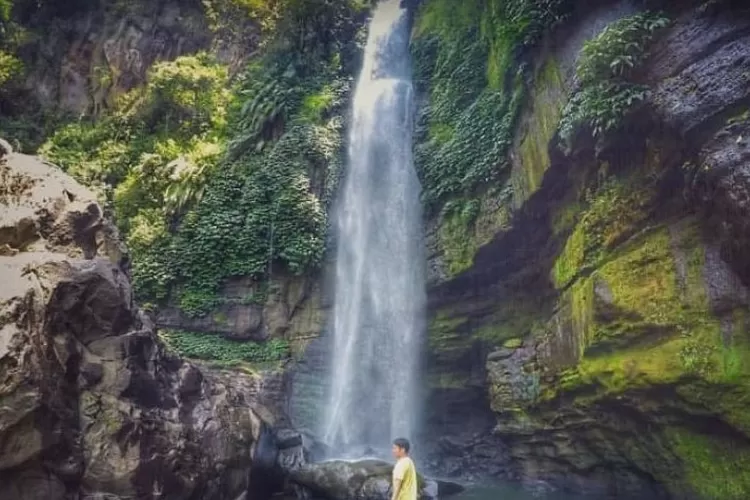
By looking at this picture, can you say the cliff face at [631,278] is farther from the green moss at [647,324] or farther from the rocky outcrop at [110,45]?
the rocky outcrop at [110,45]

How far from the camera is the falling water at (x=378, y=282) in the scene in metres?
16.0

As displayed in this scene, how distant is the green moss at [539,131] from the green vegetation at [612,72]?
102 cm

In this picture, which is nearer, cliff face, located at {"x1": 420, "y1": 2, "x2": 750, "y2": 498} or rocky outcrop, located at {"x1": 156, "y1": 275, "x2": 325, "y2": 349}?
cliff face, located at {"x1": 420, "y1": 2, "x2": 750, "y2": 498}

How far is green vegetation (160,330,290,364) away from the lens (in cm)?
1600

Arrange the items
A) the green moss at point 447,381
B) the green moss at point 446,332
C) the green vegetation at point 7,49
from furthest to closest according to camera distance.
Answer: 1. the green vegetation at point 7,49
2. the green moss at point 447,381
3. the green moss at point 446,332

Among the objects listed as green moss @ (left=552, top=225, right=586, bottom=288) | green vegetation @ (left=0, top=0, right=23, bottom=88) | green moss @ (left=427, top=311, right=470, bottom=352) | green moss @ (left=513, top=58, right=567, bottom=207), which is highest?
green vegetation @ (left=0, top=0, right=23, bottom=88)

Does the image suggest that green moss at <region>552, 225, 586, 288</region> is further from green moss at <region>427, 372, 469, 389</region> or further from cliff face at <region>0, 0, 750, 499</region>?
green moss at <region>427, 372, 469, 389</region>

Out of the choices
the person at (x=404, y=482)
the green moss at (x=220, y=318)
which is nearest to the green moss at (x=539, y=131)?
the person at (x=404, y=482)

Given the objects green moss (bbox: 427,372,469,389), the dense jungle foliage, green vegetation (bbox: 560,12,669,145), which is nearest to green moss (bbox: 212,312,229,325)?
the dense jungle foliage

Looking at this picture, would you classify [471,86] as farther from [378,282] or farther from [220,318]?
[220,318]

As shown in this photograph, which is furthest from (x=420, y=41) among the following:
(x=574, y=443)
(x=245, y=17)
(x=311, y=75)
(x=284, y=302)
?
(x=574, y=443)

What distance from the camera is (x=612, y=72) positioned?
1030cm

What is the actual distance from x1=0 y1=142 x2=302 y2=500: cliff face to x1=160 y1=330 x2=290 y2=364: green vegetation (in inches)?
238

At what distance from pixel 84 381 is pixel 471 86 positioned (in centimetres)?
1303
